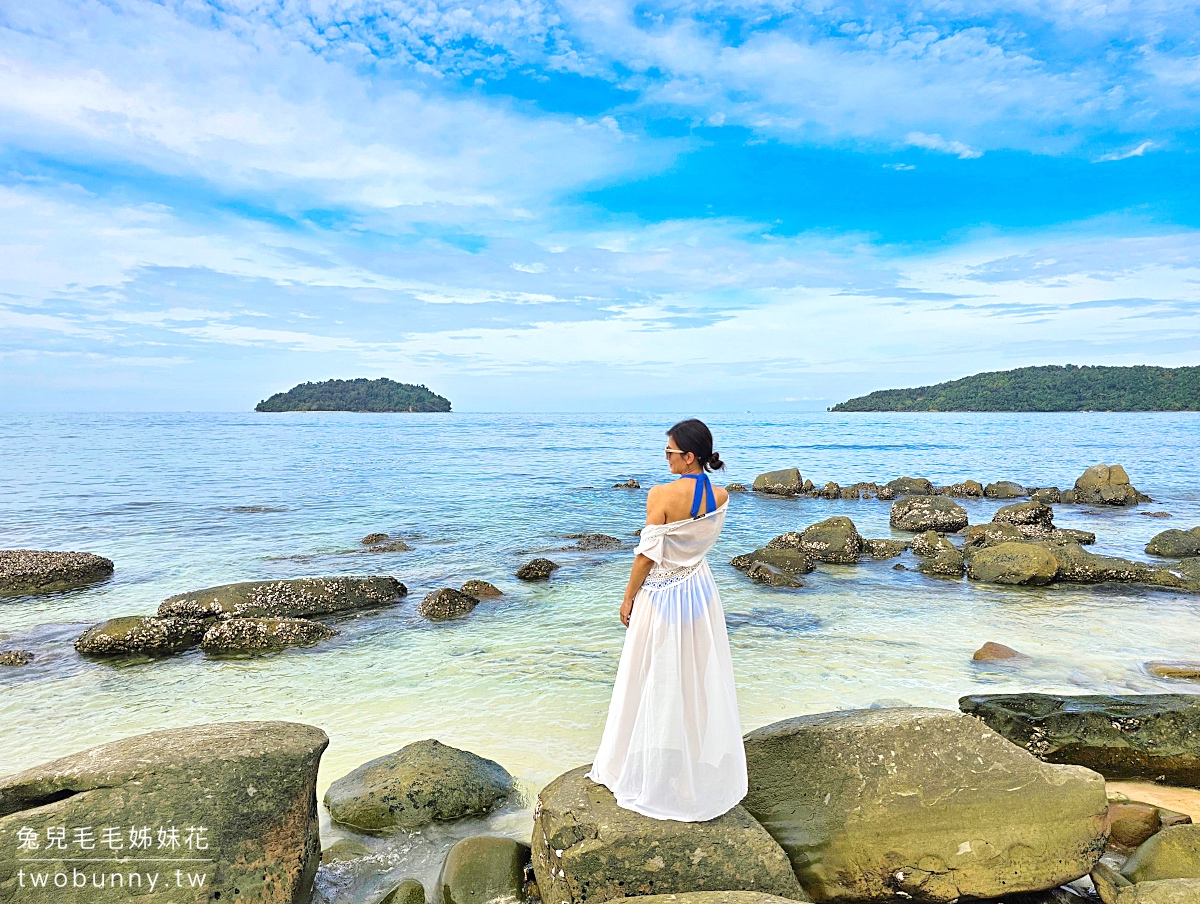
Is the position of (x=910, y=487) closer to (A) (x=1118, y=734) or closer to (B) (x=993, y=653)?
(B) (x=993, y=653)

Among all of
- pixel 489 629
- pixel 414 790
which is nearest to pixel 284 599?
pixel 489 629

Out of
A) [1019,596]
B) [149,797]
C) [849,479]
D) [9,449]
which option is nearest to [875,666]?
[1019,596]

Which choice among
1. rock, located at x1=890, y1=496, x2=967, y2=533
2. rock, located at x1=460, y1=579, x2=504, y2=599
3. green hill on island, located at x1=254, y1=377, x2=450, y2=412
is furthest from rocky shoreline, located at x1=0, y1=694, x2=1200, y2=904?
green hill on island, located at x1=254, y1=377, x2=450, y2=412

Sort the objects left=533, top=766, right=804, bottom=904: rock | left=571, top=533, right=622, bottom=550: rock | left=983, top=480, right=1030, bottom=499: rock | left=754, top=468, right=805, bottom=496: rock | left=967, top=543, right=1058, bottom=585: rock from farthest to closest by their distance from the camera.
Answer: left=754, top=468, right=805, bottom=496: rock
left=983, top=480, right=1030, bottom=499: rock
left=571, top=533, right=622, bottom=550: rock
left=967, top=543, right=1058, bottom=585: rock
left=533, top=766, right=804, bottom=904: rock

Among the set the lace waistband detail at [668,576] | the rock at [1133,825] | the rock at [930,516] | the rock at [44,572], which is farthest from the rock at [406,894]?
the rock at [930,516]

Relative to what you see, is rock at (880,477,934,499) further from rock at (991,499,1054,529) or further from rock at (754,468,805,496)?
rock at (991,499,1054,529)

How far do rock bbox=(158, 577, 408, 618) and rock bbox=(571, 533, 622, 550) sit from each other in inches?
253

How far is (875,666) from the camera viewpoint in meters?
9.96

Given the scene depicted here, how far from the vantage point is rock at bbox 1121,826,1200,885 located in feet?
15.6

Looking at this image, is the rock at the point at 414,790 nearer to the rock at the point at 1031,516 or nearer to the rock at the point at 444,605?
the rock at the point at 444,605

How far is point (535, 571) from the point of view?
15.5m

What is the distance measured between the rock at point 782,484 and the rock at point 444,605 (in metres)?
21.0

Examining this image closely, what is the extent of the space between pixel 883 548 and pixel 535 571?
912cm

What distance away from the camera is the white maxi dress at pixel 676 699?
4.79 meters
